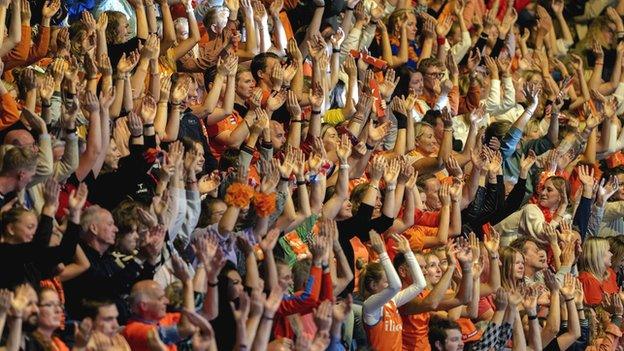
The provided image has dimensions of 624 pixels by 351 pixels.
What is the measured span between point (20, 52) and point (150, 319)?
2697 mm

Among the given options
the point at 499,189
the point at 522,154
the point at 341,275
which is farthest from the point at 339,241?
the point at 522,154

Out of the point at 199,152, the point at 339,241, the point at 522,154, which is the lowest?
the point at 522,154

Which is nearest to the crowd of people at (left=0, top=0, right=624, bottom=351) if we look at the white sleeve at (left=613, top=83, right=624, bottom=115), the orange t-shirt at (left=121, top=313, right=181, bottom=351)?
the orange t-shirt at (left=121, top=313, right=181, bottom=351)

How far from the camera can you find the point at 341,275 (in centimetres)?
1063

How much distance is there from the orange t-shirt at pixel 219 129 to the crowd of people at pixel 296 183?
2cm

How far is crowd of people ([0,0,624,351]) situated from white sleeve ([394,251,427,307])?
0.01m

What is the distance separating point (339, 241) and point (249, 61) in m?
2.14

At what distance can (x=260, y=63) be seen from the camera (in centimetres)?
1233

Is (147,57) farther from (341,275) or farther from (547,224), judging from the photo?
(547,224)

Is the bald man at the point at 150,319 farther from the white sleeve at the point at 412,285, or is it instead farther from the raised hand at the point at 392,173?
the raised hand at the point at 392,173

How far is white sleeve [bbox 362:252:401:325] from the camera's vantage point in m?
10.6

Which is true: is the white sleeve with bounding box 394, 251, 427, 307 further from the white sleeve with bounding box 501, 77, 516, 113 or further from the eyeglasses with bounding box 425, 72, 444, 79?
the white sleeve with bounding box 501, 77, 516, 113

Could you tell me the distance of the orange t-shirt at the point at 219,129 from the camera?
38.3 ft

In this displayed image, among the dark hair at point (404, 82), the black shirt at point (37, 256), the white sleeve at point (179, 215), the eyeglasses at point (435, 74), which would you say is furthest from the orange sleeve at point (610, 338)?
the black shirt at point (37, 256)
